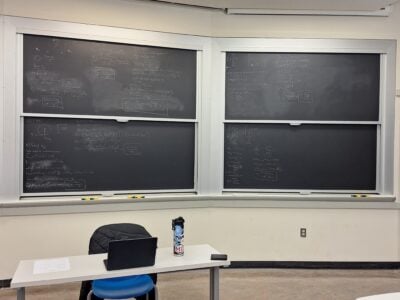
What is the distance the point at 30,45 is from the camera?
10.8 feet

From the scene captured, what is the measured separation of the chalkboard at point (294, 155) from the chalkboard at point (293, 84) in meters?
0.15

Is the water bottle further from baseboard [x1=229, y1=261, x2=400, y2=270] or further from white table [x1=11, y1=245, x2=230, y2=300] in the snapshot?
baseboard [x1=229, y1=261, x2=400, y2=270]

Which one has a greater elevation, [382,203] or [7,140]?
[7,140]

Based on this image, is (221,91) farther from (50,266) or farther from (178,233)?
(50,266)

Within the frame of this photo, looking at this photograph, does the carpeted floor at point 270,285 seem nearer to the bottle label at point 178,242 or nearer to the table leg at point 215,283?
the table leg at point 215,283

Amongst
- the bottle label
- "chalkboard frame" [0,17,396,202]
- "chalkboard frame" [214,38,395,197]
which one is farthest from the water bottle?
"chalkboard frame" [214,38,395,197]

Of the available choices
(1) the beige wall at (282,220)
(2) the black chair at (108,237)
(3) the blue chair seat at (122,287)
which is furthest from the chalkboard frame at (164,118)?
(3) the blue chair seat at (122,287)

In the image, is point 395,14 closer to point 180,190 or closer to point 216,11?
point 216,11

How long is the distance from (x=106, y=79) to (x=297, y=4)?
206cm

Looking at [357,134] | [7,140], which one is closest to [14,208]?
[7,140]

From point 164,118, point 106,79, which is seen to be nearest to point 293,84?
point 164,118

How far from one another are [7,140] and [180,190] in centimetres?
175

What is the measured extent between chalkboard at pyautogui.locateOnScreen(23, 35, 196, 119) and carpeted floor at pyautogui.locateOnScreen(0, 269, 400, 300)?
1.70 meters

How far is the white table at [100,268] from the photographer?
6.19ft
